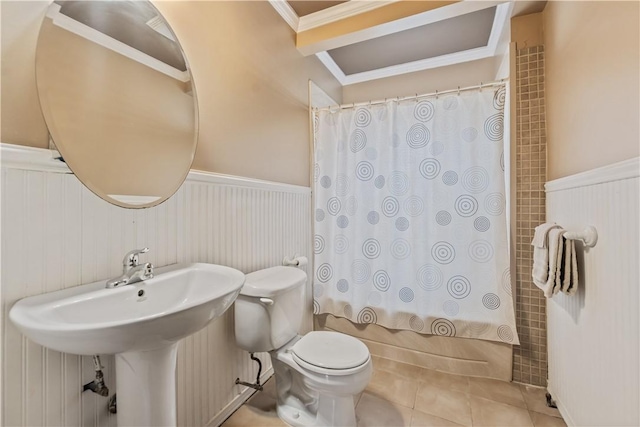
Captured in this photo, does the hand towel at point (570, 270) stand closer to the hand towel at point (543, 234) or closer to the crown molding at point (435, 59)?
the hand towel at point (543, 234)

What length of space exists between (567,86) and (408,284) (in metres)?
1.39

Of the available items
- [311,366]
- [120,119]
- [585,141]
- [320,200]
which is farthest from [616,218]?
[120,119]

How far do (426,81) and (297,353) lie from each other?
2.65 m

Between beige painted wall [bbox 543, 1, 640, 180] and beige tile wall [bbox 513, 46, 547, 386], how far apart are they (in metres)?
Answer: 0.05

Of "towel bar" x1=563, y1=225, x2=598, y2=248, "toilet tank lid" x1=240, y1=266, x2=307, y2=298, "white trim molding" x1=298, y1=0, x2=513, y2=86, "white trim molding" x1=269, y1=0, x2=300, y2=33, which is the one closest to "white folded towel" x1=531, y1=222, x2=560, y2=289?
"towel bar" x1=563, y1=225, x2=598, y2=248

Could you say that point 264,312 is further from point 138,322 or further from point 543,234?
point 543,234

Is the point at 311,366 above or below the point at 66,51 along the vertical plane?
below

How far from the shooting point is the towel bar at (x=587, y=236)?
1087 millimetres

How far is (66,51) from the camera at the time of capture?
87 cm

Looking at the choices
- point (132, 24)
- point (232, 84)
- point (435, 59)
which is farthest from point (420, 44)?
point (132, 24)

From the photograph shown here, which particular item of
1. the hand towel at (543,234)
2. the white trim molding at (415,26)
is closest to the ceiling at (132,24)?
the white trim molding at (415,26)

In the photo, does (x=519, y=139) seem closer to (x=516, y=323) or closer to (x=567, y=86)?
(x=567, y=86)

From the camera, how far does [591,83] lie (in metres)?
1.16

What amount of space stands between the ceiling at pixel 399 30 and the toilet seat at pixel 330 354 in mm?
1934
